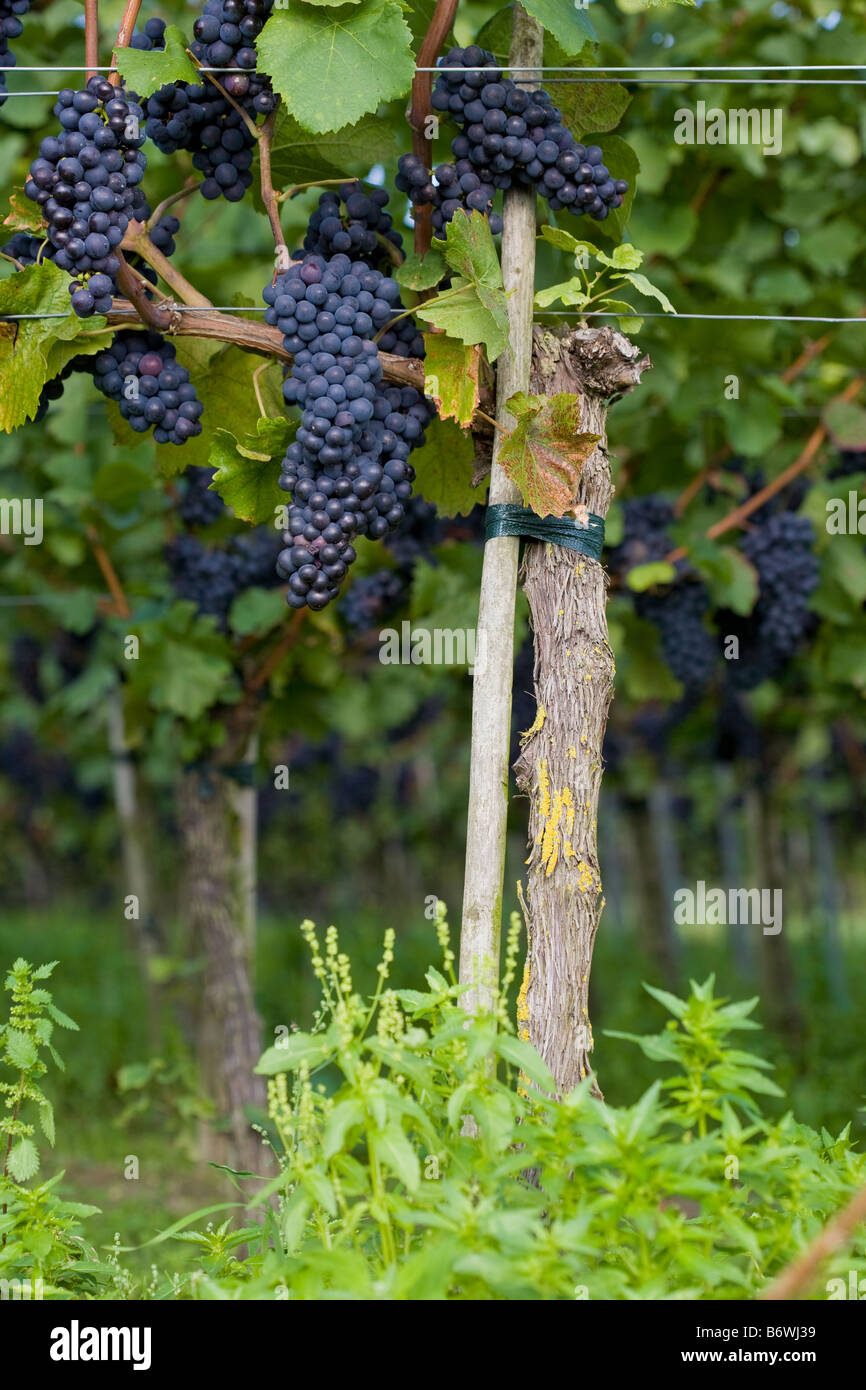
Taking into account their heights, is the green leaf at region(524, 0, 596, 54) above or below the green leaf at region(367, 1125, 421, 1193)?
above

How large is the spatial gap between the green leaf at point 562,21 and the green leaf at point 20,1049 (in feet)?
7.03

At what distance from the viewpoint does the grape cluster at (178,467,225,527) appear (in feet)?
14.4

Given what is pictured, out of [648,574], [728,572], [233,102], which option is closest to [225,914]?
[648,574]

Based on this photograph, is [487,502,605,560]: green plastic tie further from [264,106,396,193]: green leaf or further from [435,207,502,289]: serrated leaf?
[264,106,396,193]: green leaf

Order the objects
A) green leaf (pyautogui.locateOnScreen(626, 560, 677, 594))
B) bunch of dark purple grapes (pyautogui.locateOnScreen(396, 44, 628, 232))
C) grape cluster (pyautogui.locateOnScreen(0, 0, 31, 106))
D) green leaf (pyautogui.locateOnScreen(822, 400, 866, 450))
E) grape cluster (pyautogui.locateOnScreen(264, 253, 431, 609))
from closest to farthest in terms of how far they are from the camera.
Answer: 1. grape cluster (pyautogui.locateOnScreen(264, 253, 431, 609))
2. bunch of dark purple grapes (pyautogui.locateOnScreen(396, 44, 628, 232))
3. grape cluster (pyautogui.locateOnScreen(0, 0, 31, 106))
4. green leaf (pyautogui.locateOnScreen(626, 560, 677, 594))
5. green leaf (pyautogui.locateOnScreen(822, 400, 866, 450))

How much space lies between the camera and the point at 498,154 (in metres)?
2.51

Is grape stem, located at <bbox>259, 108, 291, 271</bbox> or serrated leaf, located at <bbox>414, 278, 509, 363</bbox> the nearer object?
serrated leaf, located at <bbox>414, 278, 509, 363</bbox>

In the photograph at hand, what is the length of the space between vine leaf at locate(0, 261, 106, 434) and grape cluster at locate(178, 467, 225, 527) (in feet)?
5.98

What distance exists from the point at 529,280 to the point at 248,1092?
11.0 feet

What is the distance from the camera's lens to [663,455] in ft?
16.7

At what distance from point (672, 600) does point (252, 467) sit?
8.17 feet

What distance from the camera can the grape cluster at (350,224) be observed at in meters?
2.59

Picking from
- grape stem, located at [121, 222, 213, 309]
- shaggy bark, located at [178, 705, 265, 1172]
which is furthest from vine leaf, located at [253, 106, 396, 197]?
shaggy bark, located at [178, 705, 265, 1172]
